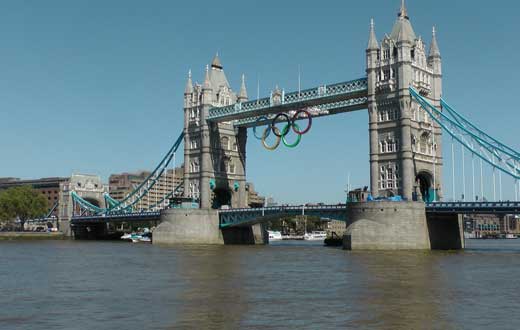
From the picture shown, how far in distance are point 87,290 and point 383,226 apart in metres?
44.7

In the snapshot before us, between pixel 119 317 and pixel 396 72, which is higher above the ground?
pixel 396 72

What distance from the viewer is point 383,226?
7406 centimetres

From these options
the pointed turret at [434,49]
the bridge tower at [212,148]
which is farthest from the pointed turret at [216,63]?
the pointed turret at [434,49]

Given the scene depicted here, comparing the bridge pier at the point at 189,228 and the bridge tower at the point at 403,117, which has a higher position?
the bridge tower at the point at 403,117

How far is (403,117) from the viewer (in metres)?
81.7

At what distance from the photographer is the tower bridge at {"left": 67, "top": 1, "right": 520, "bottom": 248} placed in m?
76.4

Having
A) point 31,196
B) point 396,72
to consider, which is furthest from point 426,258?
point 31,196

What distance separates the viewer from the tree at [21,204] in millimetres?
148250

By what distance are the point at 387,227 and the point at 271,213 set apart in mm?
25001

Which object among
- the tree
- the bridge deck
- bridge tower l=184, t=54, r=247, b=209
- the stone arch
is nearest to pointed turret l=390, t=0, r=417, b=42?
the stone arch

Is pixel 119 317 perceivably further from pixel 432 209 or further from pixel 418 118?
pixel 418 118

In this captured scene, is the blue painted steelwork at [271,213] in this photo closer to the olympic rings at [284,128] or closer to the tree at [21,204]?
the olympic rings at [284,128]

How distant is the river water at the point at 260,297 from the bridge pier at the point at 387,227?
21.0m

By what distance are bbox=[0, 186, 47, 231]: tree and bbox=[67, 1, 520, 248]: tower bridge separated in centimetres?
4996
